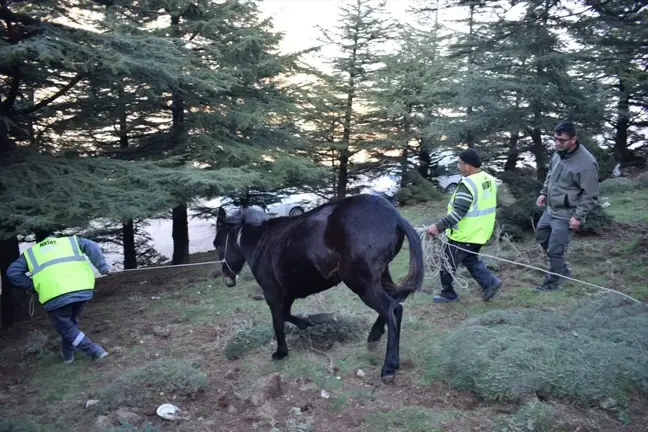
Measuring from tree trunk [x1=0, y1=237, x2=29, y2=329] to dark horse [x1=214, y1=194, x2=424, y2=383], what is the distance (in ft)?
16.6

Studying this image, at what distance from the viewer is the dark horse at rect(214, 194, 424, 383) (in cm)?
437

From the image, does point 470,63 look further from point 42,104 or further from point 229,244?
point 42,104

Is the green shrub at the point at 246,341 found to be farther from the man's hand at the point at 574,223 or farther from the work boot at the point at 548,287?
the man's hand at the point at 574,223

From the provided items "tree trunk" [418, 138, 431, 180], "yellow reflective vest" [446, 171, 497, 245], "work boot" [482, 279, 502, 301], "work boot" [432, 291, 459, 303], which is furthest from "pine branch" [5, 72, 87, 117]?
"tree trunk" [418, 138, 431, 180]

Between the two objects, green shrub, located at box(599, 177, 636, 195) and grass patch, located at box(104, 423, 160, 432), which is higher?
green shrub, located at box(599, 177, 636, 195)

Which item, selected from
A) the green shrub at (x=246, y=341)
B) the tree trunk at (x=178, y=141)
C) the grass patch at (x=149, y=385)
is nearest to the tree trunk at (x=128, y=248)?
the tree trunk at (x=178, y=141)

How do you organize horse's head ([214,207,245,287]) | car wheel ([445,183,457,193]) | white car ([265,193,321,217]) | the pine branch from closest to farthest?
horse's head ([214,207,245,287]), the pine branch, white car ([265,193,321,217]), car wheel ([445,183,457,193])

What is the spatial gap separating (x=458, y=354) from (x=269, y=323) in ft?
8.44

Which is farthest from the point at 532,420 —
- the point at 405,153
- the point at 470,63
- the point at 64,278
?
the point at 405,153

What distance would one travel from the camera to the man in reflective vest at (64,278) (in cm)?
523

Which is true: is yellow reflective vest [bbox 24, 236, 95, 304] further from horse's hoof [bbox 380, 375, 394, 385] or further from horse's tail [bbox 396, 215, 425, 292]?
horse's tail [bbox 396, 215, 425, 292]

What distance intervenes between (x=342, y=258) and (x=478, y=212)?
211cm

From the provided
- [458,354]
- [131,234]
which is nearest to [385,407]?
[458,354]

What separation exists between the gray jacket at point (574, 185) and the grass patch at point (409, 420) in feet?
10.9
